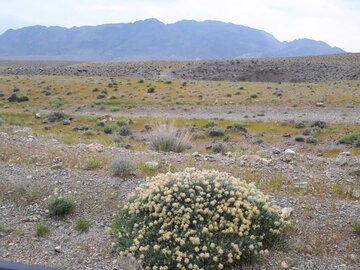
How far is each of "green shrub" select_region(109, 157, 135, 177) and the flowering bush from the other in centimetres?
228

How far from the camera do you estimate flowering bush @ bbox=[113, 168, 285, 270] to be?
580cm

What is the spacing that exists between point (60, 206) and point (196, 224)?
2.82 m

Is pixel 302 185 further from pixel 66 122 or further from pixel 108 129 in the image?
pixel 66 122

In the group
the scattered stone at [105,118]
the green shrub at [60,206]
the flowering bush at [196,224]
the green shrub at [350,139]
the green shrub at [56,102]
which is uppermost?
the flowering bush at [196,224]

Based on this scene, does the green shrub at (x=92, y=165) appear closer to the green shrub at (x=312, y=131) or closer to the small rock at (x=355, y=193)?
the small rock at (x=355, y=193)

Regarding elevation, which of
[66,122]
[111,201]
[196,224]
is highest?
[196,224]

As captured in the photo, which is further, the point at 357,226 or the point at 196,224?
the point at 357,226

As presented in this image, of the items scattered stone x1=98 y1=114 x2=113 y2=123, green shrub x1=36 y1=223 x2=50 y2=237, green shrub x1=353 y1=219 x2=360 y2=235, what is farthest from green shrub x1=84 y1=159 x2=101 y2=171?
scattered stone x1=98 y1=114 x2=113 y2=123

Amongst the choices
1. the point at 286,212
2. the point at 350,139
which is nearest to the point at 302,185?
the point at 286,212

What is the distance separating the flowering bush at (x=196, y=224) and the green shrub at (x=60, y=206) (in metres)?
1.33

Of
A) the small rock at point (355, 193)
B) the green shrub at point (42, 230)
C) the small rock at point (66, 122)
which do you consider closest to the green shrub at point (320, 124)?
the small rock at point (66, 122)

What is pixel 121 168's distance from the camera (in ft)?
30.6

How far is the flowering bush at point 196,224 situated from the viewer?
19.0 ft

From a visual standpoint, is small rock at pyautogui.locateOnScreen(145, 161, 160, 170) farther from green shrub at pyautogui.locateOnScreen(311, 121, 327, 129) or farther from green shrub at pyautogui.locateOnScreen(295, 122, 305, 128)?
green shrub at pyautogui.locateOnScreen(311, 121, 327, 129)
